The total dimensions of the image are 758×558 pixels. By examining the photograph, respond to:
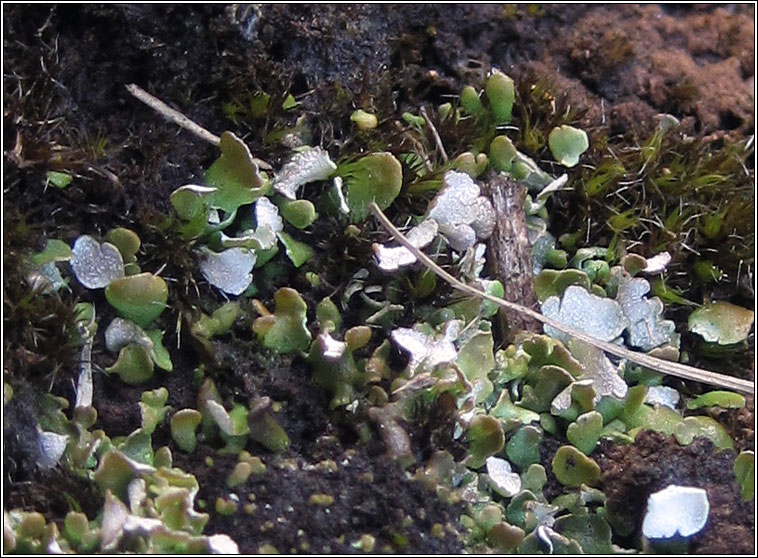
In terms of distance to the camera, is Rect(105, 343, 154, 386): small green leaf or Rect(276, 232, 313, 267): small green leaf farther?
Rect(276, 232, 313, 267): small green leaf

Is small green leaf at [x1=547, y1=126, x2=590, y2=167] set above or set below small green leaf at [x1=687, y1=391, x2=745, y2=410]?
above

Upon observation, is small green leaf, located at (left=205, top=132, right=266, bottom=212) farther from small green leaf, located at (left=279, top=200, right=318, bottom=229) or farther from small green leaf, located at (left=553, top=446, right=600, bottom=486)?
small green leaf, located at (left=553, top=446, right=600, bottom=486)

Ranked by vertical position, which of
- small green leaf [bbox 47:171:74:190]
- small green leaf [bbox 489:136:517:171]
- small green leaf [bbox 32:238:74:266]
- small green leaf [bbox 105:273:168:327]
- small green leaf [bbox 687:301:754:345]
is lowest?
small green leaf [bbox 687:301:754:345]

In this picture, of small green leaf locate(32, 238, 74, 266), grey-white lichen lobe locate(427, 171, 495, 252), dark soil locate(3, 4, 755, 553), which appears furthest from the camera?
grey-white lichen lobe locate(427, 171, 495, 252)

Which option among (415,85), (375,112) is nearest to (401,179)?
(375,112)

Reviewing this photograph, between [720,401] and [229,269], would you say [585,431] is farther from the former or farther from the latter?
[229,269]

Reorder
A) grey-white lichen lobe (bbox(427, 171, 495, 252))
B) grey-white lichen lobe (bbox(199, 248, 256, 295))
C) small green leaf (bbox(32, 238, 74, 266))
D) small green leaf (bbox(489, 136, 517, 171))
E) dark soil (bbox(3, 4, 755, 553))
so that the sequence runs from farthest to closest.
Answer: small green leaf (bbox(489, 136, 517, 171)) → grey-white lichen lobe (bbox(427, 171, 495, 252)) → grey-white lichen lobe (bbox(199, 248, 256, 295)) → small green leaf (bbox(32, 238, 74, 266)) → dark soil (bbox(3, 4, 755, 553))

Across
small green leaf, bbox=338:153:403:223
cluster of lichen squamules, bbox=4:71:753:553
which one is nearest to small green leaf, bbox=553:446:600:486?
cluster of lichen squamules, bbox=4:71:753:553
